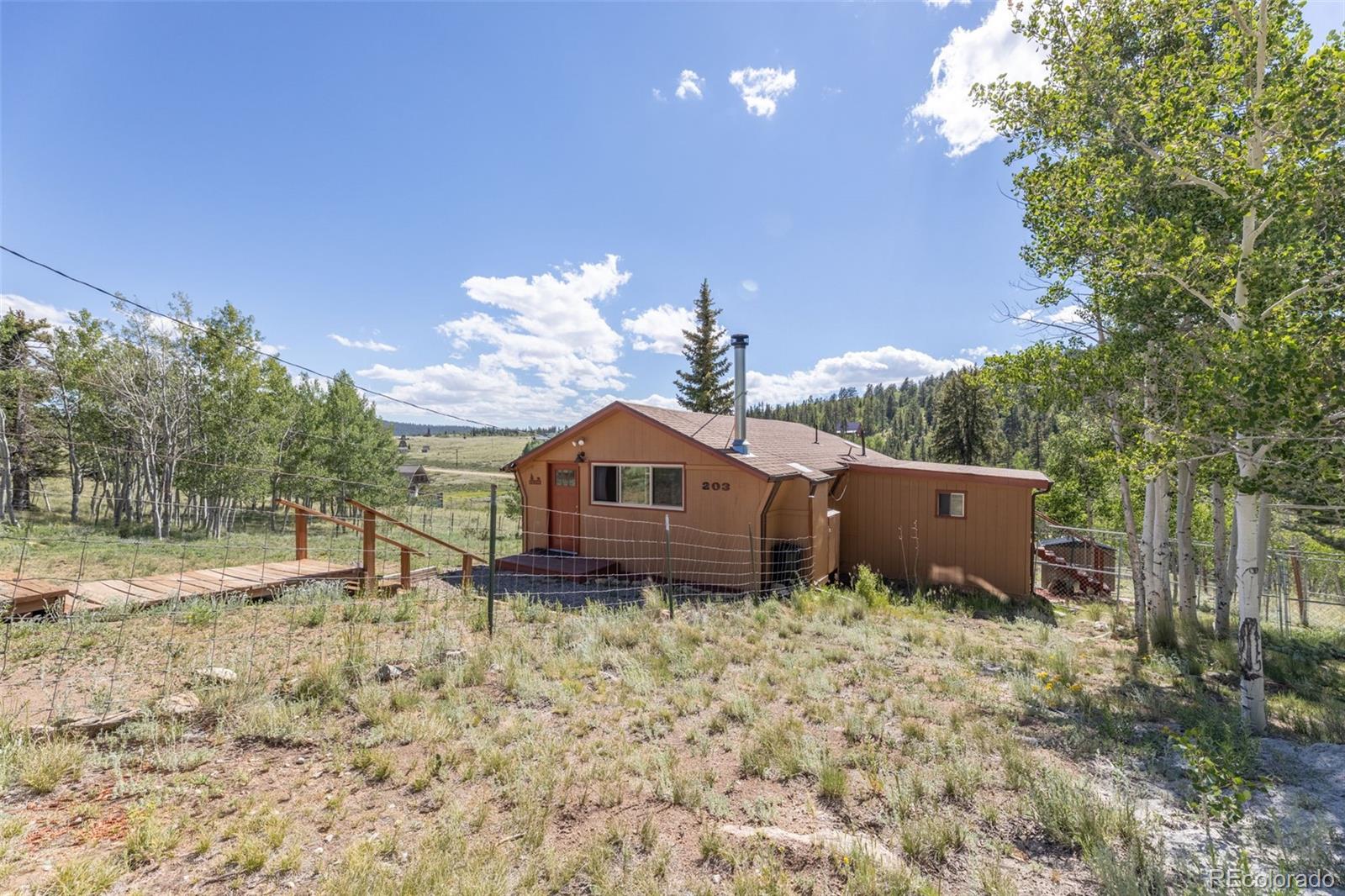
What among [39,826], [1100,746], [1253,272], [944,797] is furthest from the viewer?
[1253,272]

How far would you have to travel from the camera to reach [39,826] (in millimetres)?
2848

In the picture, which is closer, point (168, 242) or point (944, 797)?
point (944, 797)

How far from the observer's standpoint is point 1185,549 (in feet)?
27.2

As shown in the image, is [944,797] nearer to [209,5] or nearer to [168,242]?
[209,5]

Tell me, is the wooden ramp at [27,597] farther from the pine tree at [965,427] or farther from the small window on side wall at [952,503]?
the pine tree at [965,427]

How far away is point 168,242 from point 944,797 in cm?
1748

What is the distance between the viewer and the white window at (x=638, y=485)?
36.7 feet

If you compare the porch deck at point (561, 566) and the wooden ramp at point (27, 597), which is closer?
the wooden ramp at point (27, 597)

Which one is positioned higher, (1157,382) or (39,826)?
(1157,382)

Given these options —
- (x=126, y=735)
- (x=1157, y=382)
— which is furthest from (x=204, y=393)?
(x=1157, y=382)

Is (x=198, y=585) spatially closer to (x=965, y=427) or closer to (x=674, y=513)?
(x=674, y=513)

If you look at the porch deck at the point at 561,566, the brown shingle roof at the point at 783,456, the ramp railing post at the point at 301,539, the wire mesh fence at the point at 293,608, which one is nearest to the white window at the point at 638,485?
the wire mesh fence at the point at 293,608

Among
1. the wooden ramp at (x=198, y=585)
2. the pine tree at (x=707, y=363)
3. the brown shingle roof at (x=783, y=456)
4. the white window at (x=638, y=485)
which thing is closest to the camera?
the wooden ramp at (x=198, y=585)

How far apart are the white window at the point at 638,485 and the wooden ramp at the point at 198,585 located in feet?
16.7
